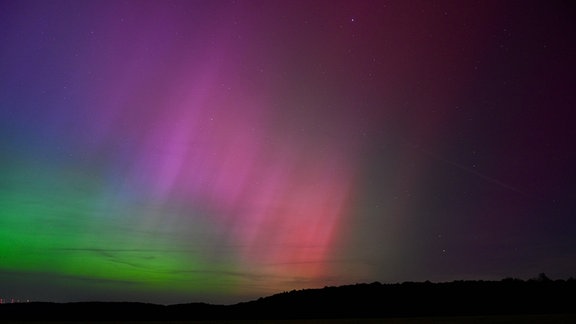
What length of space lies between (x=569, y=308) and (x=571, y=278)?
48.3 feet

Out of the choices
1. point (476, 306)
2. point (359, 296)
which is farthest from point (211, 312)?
point (476, 306)

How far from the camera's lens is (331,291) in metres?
55.4

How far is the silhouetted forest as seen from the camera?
39.8 m

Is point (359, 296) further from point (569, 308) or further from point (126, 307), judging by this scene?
point (126, 307)

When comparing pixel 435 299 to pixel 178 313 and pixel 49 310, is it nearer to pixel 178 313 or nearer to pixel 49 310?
pixel 178 313

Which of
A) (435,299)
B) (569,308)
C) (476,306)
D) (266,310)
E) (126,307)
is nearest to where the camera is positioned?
(569,308)

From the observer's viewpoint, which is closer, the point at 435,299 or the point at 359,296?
the point at 435,299

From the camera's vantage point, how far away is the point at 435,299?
45.6 m

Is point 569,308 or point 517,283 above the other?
point 517,283

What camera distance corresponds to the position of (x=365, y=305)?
157 ft

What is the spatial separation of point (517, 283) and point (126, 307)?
40829 millimetres

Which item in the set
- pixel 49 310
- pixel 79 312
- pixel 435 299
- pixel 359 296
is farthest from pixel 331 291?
pixel 49 310

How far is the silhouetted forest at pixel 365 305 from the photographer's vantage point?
1568 inches

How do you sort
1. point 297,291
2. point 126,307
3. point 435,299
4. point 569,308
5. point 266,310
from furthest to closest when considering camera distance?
point 297,291
point 126,307
point 266,310
point 435,299
point 569,308
